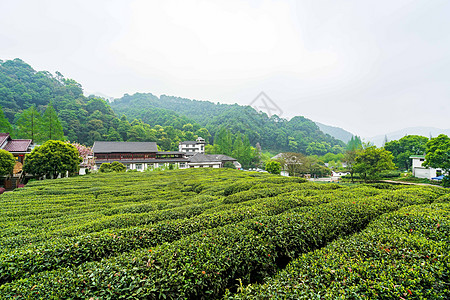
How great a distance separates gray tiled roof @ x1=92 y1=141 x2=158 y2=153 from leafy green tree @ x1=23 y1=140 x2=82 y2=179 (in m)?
13.7

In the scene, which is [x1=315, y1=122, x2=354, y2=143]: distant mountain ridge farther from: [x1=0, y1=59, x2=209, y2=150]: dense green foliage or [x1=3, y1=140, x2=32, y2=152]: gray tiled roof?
[x1=3, y1=140, x2=32, y2=152]: gray tiled roof

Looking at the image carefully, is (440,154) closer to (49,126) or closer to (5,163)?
(5,163)

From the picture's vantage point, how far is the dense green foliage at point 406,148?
32.2m

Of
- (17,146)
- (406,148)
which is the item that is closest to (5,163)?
(17,146)

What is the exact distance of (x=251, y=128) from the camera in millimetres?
67812

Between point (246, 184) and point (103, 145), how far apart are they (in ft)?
96.5

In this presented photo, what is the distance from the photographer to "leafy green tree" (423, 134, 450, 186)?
60.1 feet

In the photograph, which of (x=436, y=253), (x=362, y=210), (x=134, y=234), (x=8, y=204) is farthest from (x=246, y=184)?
(x=8, y=204)

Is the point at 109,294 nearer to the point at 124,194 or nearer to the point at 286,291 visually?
the point at 286,291

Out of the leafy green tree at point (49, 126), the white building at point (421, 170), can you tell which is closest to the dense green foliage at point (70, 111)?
the leafy green tree at point (49, 126)

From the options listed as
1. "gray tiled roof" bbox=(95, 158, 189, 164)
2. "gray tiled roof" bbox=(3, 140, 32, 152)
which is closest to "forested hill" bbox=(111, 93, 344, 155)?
"gray tiled roof" bbox=(95, 158, 189, 164)

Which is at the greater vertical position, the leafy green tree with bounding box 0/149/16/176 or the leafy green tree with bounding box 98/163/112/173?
the leafy green tree with bounding box 0/149/16/176

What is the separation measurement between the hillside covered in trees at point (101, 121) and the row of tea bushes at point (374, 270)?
107 ft

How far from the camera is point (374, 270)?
226 cm
